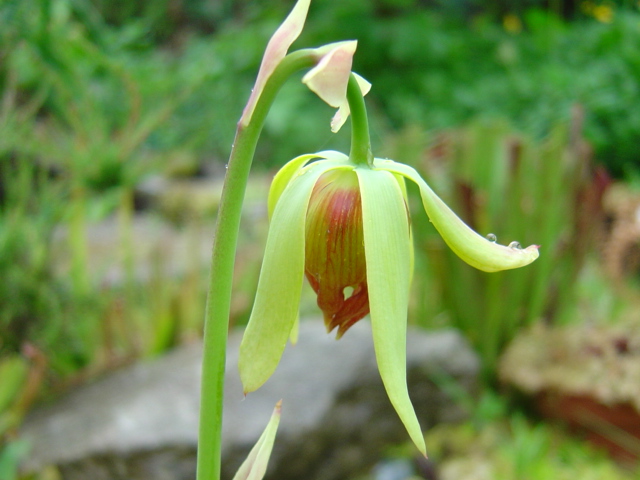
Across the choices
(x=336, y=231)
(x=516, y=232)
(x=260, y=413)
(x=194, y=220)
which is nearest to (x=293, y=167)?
(x=336, y=231)

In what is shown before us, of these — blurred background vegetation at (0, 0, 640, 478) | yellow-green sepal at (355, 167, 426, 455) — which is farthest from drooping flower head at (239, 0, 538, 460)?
blurred background vegetation at (0, 0, 640, 478)

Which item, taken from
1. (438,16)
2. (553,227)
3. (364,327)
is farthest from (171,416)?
(438,16)

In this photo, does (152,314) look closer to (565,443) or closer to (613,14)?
(565,443)

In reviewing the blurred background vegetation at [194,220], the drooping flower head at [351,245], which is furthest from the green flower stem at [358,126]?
the blurred background vegetation at [194,220]

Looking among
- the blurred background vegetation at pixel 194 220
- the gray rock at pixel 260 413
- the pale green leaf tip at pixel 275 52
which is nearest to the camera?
the pale green leaf tip at pixel 275 52

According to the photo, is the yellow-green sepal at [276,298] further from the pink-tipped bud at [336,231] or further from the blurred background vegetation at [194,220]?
the blurred background vegetation at [194,220]

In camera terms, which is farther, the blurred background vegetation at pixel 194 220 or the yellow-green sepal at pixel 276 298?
the blurred background vegetation at pixel 194 220

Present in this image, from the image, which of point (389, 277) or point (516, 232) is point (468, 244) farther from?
point (516, 232)

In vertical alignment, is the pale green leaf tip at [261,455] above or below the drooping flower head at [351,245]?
below
